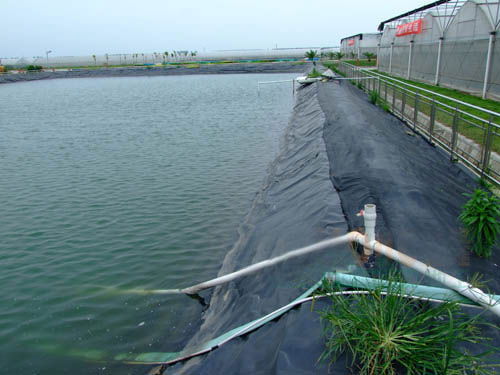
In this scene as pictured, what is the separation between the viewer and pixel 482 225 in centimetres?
446

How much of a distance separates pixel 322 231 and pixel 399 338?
223 cm

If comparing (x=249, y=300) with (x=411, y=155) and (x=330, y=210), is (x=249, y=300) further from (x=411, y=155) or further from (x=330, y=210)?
(x=411, y=155)

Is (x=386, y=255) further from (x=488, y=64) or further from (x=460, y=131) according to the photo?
(x=488, y=64)

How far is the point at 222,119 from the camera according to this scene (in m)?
20.6

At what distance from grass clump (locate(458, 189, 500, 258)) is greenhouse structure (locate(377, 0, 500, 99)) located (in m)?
13.5

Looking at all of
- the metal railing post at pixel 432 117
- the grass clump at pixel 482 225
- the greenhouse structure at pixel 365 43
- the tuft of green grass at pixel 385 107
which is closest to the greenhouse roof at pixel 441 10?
the tuft of green grass at pixel 385 107

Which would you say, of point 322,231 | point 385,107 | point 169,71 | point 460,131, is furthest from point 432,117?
point 169,71

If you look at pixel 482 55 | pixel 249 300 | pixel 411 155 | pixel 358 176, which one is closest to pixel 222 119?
pixel 482 55

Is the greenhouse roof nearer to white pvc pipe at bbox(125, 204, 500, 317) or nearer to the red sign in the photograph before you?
the red sign

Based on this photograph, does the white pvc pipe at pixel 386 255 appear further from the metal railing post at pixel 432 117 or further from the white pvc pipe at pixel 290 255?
the metal railing post at pixel 432 117

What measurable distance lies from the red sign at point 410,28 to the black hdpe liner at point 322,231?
1933 cm

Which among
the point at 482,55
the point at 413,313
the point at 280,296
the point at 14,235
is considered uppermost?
the point at 482,55

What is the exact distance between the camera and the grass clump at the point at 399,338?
9.36 feet

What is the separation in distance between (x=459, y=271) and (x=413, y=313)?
50.9 inches
